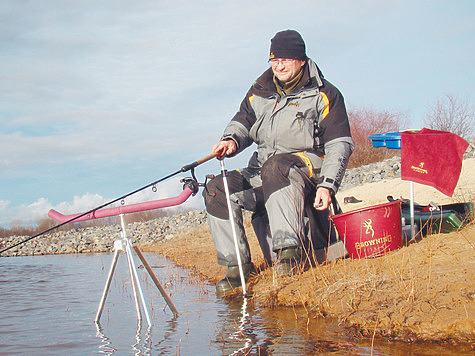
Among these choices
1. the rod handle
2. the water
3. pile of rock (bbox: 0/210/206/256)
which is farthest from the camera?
pile of rock (bbox: 0/210/206/256)

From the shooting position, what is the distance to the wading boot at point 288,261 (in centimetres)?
471

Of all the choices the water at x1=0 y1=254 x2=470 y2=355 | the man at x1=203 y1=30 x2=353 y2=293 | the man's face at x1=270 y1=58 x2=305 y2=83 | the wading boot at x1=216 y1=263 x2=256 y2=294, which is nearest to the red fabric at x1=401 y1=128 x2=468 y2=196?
the man at x1=203 y1=30 x2=353 y2=293

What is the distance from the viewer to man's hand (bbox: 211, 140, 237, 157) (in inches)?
197

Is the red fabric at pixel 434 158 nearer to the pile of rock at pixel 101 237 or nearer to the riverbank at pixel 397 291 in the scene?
the riverbank at pixel 397 291

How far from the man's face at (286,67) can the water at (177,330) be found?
7.01 feet

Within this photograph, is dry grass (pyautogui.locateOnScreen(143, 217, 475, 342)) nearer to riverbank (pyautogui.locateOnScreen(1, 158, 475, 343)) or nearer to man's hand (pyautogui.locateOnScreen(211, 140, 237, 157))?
riverbank (pyautogui.locateOnScreen(1, 158, 475, 343))

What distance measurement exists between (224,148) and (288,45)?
3.74ft

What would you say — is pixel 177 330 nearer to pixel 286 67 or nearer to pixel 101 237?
pixel 286 67

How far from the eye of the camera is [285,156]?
4887mm

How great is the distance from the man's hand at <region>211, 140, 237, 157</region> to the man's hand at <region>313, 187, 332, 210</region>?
940 millimetres

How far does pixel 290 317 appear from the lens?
4066mm

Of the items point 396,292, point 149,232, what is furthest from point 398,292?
point 149,232

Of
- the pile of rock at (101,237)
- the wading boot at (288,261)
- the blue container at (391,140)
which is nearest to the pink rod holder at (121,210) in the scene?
the wading boot at (288,261)

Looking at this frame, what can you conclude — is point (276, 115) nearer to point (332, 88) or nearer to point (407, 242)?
point (332, 88)
